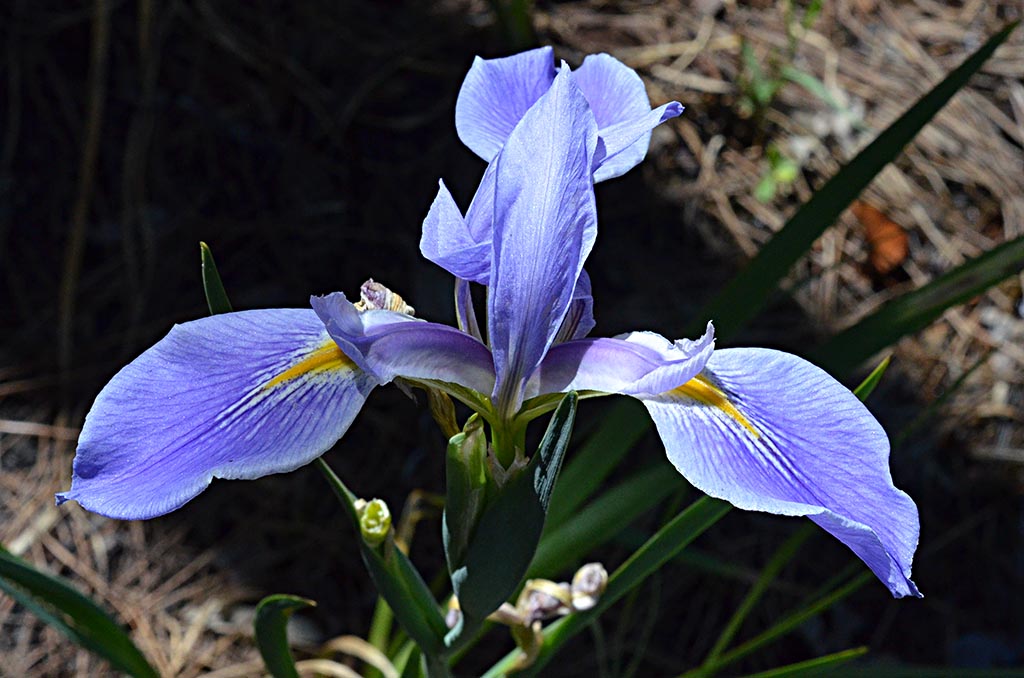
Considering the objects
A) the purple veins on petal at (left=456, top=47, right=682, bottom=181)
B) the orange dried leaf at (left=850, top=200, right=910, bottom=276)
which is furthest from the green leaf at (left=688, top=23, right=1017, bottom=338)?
the orange dried leaf at (left=850, top=200, right=910, bottom=276)

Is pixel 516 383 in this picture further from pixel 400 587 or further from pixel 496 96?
pixel 496 96

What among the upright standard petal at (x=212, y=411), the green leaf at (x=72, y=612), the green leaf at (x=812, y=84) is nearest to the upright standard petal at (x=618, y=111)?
the upright standard petal at (x=212, y=411)

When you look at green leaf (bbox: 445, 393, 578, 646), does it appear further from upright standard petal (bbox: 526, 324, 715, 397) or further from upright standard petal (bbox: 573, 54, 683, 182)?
upright standard petal (bbox: 573, 54, 683, 182)

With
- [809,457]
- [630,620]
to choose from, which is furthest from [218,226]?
[809,457]

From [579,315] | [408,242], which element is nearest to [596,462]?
[579,315]

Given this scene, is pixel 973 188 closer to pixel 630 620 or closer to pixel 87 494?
pixel 630 620

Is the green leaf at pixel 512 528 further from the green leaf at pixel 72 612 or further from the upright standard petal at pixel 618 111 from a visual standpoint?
the green leaf at pixel 72 612
